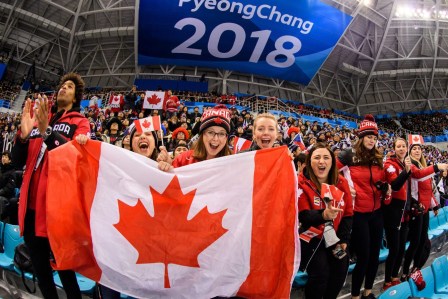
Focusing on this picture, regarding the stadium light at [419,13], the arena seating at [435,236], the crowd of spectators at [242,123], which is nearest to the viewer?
the arena seating at [435,236]

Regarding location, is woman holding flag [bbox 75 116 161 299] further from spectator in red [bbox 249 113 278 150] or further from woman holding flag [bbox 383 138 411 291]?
woman holding flag [bbox 383 138 411 291]

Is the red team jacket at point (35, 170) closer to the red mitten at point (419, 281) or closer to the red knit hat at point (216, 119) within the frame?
the red knit hat at point (216, 119)

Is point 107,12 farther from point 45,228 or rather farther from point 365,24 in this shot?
point 45,228

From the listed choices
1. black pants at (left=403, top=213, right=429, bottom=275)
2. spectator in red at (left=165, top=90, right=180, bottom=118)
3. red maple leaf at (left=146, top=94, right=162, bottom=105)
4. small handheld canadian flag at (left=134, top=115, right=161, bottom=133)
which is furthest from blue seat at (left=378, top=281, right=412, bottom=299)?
red maple leaf at (left=146, top=94, right=162, bottom=105)

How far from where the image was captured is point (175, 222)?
6.64ft

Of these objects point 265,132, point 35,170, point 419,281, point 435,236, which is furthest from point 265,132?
point 435,236

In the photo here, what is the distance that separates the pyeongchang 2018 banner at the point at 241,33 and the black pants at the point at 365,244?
1425 cm

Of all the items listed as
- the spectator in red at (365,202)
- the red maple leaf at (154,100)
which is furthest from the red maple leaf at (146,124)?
the red maple leaf at (154,100)

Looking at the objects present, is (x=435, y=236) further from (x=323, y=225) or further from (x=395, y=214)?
(x=323, y=225)

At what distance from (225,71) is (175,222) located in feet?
58.2

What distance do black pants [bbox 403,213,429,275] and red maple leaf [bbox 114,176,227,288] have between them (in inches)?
107

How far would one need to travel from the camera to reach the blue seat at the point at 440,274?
2.89 meters

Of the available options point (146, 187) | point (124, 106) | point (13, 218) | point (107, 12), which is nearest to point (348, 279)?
point (146, 187)

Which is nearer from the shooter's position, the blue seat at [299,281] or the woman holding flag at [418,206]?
the blue seat at [299,281]
